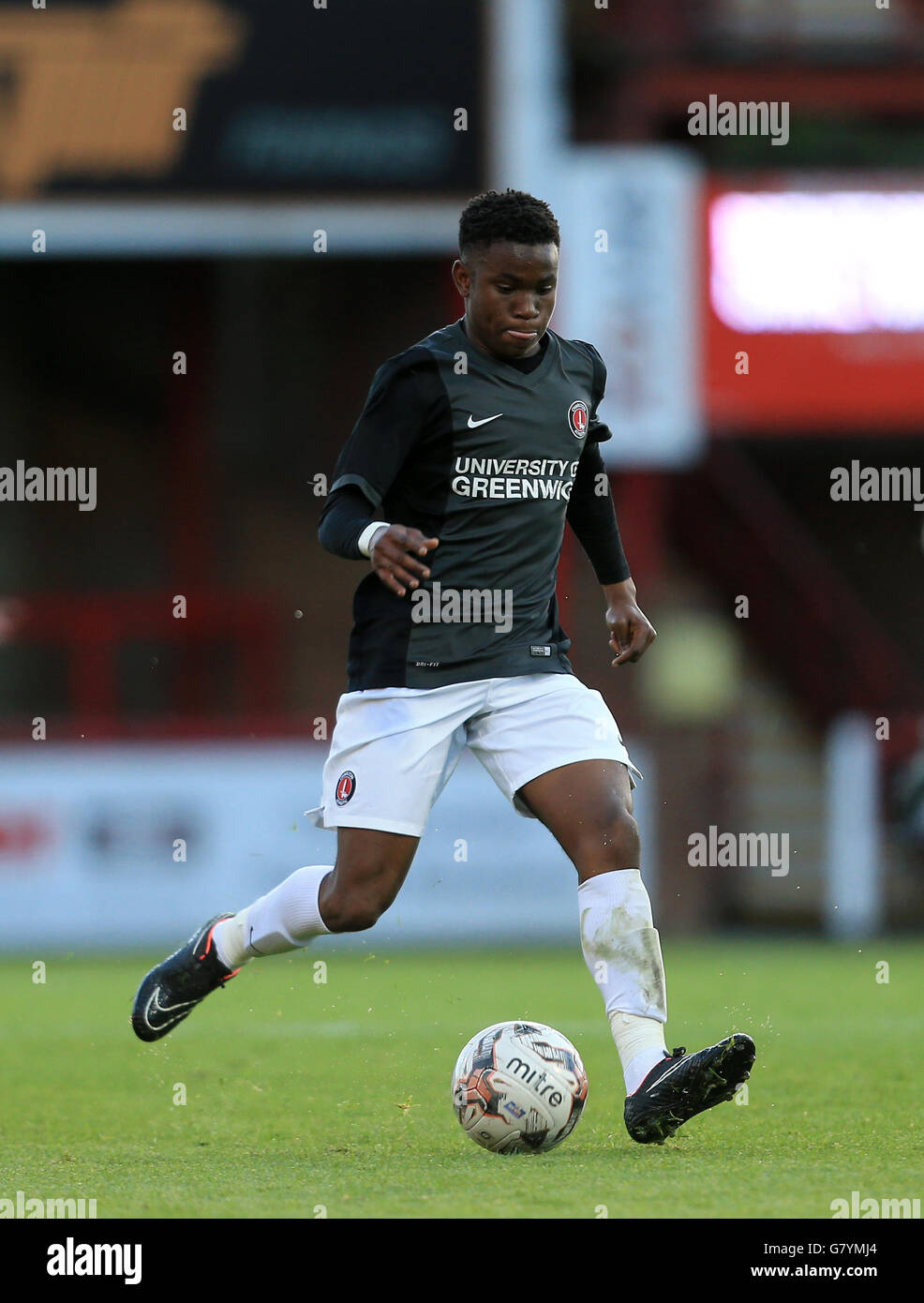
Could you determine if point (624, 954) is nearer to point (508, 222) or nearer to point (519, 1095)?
point (519, 1095)

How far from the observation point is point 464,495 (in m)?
5.21

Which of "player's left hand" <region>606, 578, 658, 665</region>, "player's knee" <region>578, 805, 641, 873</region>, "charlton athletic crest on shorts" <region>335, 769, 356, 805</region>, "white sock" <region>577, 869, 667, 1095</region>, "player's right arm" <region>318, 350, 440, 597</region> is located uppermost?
"player's right arm" <region>318, 350, 440, 597</region>

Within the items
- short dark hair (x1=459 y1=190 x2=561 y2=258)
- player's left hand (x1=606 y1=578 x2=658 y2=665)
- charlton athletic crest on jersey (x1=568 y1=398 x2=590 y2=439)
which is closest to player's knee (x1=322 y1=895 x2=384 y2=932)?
player's left hand (x1=606 y1=578 x2=658 y2=665)

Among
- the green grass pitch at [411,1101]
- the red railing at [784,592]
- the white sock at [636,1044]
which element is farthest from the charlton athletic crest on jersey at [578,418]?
the red railing at [784,592]

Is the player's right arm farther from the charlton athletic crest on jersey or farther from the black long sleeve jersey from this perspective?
the charlton athletic crest on jersey

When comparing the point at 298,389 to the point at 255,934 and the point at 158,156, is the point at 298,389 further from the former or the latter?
the point at 255,934

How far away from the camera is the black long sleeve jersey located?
16.9 feet

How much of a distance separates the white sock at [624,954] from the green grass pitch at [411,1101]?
289mm

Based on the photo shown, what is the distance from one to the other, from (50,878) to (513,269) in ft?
28.4

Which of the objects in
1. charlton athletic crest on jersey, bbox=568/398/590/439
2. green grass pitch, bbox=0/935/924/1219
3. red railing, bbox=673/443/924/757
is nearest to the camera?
green grass pitch, bbox=0/935/924/1219

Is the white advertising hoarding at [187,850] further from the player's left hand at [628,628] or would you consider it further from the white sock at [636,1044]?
the white sock at [636,1044]

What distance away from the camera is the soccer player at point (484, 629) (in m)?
5.06

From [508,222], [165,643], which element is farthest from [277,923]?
[165,643]

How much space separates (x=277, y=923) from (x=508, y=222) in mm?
1876
